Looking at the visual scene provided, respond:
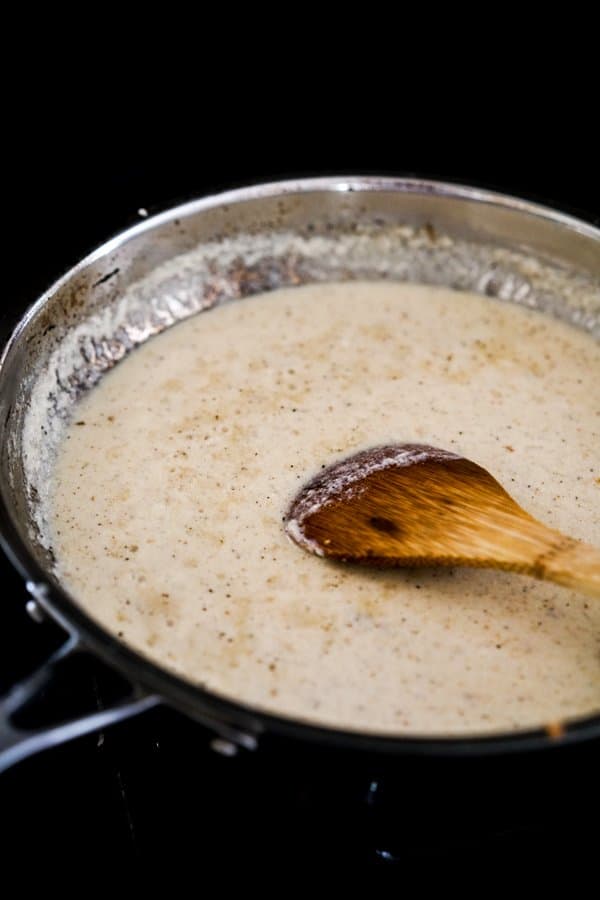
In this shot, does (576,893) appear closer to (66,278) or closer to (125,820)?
(125,820)

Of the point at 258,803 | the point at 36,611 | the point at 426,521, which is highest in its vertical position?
the point at 36,611

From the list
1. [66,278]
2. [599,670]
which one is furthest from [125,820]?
[66,278]

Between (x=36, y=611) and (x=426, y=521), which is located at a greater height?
(x=36, y=611)

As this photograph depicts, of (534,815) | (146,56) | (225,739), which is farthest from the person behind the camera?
(146,56)

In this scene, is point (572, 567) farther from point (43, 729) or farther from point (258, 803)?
point (43, 729)

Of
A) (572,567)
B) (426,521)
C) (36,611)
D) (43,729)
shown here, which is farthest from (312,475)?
(43,729)

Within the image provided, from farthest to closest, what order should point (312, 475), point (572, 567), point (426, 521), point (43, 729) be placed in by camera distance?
point (312, 475) < point (426, 521) < point (572, 567) < point (43, 729)

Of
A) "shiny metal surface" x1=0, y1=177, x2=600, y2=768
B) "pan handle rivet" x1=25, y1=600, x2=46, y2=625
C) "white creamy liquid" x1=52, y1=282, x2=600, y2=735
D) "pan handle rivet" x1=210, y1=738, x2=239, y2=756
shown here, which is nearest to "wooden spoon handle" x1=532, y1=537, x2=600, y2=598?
"white creamy liquid" x1=52, y1=282, x2=600, y2=735
